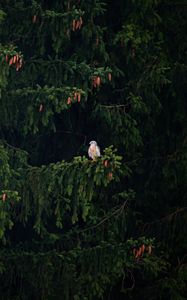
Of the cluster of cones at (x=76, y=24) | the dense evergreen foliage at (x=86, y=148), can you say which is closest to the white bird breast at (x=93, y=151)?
the dense evergreen foliage at (x=86, y=148)

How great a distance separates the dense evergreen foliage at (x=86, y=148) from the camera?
929 cm

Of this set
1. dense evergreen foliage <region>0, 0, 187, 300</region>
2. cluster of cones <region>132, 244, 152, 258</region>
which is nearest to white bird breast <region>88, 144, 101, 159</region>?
dense evergreen foliage <region>0, 0, 187, 300</region>

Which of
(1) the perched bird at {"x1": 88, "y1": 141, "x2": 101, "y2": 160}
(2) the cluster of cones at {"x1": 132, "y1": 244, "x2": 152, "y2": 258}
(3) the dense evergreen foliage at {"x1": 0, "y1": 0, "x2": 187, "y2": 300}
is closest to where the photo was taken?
(3) the dense evergreen foliage at {"x1": 0, "y1": 0, "x2": 187, "y2": 300}

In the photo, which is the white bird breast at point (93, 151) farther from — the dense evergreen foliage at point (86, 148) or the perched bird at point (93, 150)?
the dense evergreen foliage at point (86, 148)

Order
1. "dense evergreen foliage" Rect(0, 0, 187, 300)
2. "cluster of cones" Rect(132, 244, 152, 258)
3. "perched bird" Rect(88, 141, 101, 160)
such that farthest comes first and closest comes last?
"perched bird" Rect(88, 141, 101, 160) < "cluster of cones" Rect(132, 244, 152, 258) < "dense evergreen foliage" Rect(0, 0, 187, 300)

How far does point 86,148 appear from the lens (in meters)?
10.6

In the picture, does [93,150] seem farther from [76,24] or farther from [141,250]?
[76,24]

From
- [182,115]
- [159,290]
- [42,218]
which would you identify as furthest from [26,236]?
[182,115]

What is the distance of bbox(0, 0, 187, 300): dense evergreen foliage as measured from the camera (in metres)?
9.29

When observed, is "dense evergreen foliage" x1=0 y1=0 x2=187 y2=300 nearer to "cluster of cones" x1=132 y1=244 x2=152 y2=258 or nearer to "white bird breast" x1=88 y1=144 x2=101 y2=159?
"cluster of cones" x1=132 y1=244 x2=152 y2=258

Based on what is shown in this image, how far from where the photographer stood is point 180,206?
10961 mm

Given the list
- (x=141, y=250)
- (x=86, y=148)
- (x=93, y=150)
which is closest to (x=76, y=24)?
(x=93, y=150)

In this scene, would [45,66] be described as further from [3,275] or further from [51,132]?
[3,275]

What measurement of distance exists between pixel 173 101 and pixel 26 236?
3.19 meters
